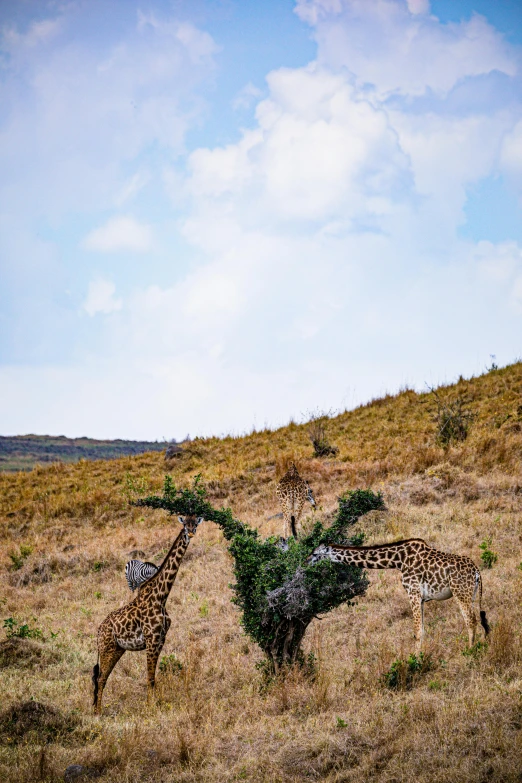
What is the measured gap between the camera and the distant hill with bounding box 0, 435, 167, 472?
71494 mm

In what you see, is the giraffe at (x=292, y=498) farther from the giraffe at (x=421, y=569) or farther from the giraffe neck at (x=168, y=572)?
the giraffe neck at (x=168, y=572)

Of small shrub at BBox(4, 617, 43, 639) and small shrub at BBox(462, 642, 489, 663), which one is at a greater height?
small shrub at BBox(462, 642, 489, 663)

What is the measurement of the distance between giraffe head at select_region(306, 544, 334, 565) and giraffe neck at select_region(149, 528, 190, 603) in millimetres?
1837

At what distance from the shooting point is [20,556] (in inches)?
763

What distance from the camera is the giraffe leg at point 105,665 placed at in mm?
8828

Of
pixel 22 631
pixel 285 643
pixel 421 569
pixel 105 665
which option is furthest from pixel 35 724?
pixel 421 569

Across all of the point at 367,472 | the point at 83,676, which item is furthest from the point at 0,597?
the point at 367,472

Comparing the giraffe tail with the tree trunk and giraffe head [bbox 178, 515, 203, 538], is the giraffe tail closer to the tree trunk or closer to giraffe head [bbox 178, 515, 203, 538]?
giraffe head [bbox 178, 515, 203, 538]

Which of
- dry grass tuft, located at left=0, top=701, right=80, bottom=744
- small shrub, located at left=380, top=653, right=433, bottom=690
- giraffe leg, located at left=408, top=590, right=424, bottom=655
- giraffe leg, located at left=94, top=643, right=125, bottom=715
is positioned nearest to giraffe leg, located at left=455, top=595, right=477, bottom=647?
giraffe leg, located at left=408, top=590, right=424, bottom=655

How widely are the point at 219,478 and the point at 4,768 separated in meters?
18.9

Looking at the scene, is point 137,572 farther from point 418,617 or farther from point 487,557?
point 487,557

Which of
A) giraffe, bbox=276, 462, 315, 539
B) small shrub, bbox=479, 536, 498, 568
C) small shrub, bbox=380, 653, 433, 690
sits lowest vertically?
small shrub, bbox=380, 653, 433, 690

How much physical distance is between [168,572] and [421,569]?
3.75 m

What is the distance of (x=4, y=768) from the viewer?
666 cm
